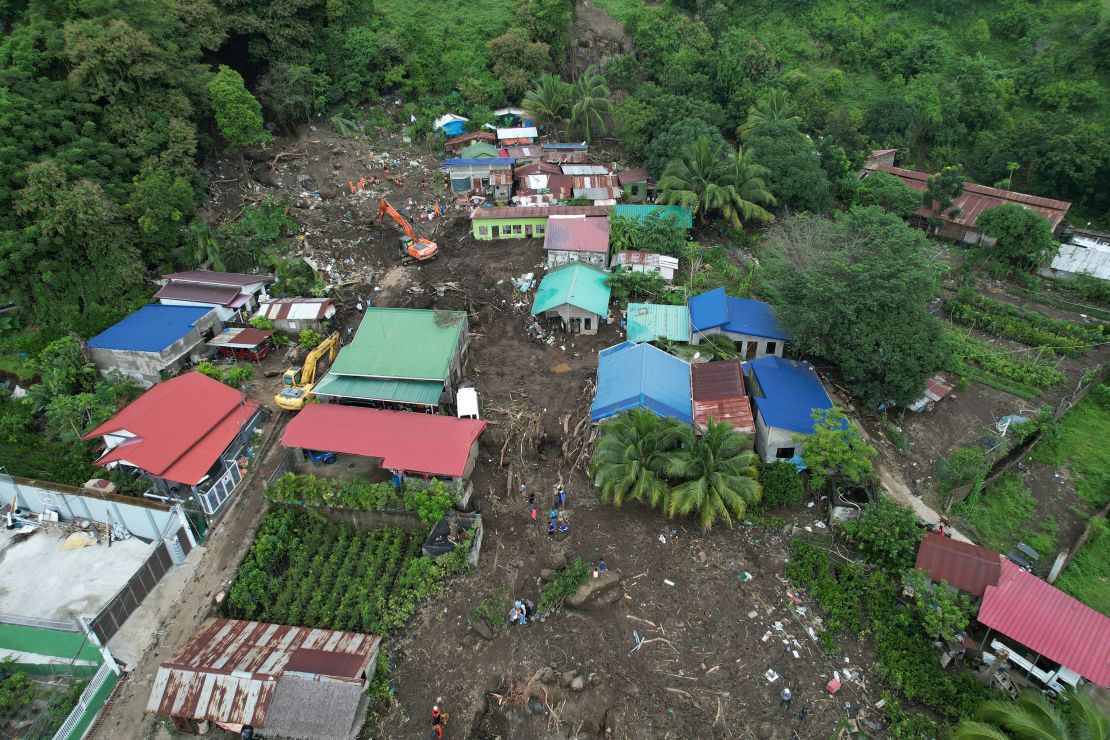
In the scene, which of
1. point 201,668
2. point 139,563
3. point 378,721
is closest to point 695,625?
point 378,721

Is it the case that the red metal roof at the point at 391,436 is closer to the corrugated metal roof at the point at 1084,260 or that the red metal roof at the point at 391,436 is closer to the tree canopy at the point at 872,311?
the tree canopy at the point at 872,311

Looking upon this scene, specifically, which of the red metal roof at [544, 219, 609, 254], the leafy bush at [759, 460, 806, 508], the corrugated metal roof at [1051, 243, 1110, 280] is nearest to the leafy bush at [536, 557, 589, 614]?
the leafy bush at [759, 460, 806, 508]

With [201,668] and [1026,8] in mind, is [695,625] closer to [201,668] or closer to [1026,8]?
[201,668]

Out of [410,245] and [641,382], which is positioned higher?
[410,245]

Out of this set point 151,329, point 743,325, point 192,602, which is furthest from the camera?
point 743,325

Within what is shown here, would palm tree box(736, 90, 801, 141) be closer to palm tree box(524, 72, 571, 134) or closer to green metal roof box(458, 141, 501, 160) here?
palm tree box(524, 72, 571, 134)

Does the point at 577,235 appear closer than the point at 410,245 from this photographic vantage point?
Yes

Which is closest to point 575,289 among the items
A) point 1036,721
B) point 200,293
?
point 200,293

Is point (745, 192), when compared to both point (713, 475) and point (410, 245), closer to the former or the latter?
point (410, 245)
